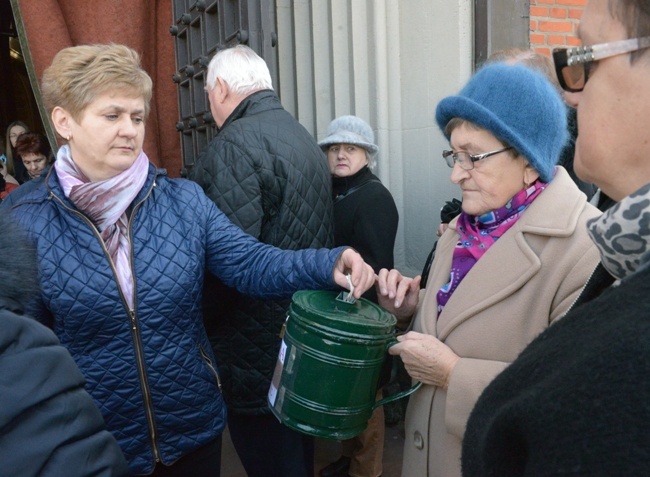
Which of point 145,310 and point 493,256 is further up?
point 493,256

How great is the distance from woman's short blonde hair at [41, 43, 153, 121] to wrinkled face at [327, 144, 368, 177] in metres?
1.71

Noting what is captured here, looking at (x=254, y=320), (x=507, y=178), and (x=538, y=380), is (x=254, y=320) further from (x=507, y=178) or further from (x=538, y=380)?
(x=538, y=380)

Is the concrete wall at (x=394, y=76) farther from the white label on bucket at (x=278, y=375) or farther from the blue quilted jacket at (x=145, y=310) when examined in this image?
the white label on bucket at (x=278, y=375)

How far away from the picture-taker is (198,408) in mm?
1810

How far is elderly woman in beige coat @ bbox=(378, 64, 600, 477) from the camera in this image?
148 centimetres

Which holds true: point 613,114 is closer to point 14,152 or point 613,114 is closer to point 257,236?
point 257,236

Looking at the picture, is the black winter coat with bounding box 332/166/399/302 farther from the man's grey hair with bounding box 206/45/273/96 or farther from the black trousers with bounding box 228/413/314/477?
the black trousers with bounding box 228/413/314/477

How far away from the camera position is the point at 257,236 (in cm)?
226

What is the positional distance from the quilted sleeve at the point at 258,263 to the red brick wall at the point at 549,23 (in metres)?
2.29

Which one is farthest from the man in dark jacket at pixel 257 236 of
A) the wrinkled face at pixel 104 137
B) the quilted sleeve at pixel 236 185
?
the wrinkled face at pixel 104 137

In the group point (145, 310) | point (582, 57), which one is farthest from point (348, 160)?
point (582, 57)

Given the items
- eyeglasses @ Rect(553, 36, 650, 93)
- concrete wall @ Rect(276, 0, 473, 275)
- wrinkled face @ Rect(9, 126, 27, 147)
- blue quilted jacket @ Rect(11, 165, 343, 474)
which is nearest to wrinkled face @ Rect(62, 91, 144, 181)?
blue quilted jacket @ Rect(11, 165, 343, 474)

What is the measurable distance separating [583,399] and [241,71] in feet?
7.30

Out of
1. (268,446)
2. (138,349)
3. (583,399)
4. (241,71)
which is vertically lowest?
(268,446)
